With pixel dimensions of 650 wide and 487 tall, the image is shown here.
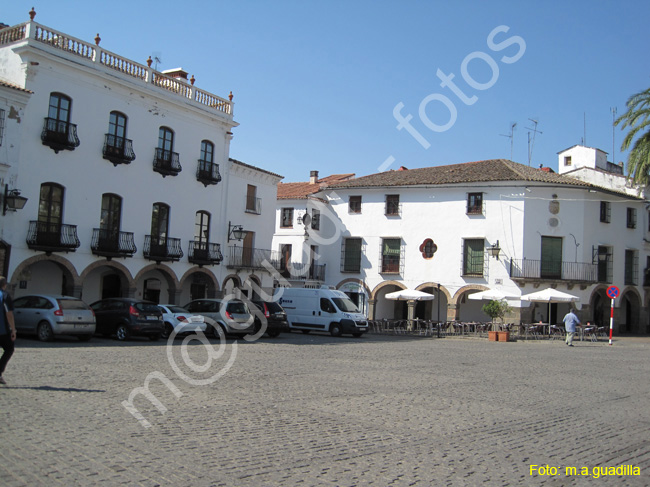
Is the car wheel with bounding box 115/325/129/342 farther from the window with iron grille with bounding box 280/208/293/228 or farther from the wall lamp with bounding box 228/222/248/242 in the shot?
the window with iron grille with bounding box 280/208/293/228

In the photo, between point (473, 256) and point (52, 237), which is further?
point (473, 256)

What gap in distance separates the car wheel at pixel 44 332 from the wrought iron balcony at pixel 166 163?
40.6ft

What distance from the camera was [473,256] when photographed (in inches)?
1603

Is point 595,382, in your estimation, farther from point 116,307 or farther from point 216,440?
point 116,307

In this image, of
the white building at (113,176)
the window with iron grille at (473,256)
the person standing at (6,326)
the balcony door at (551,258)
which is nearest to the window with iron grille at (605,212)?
the balcony door at (551,258)

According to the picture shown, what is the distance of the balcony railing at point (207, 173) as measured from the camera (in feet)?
107

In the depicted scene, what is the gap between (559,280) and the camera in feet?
127

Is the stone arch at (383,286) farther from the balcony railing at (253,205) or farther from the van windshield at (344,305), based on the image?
the van windshield at (344,305)

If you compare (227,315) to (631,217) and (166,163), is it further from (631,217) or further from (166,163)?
(631,217)

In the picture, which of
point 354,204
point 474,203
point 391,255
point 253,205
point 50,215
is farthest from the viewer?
point 354,204

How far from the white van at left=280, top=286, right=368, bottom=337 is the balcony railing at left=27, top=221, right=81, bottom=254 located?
1016 cm

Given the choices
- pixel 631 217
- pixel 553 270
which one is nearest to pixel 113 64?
pixel 553 270

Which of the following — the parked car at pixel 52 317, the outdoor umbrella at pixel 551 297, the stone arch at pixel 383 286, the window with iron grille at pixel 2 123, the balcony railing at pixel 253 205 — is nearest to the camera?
the parked car at pixel 52 317

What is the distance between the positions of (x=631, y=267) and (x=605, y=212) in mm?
4834
